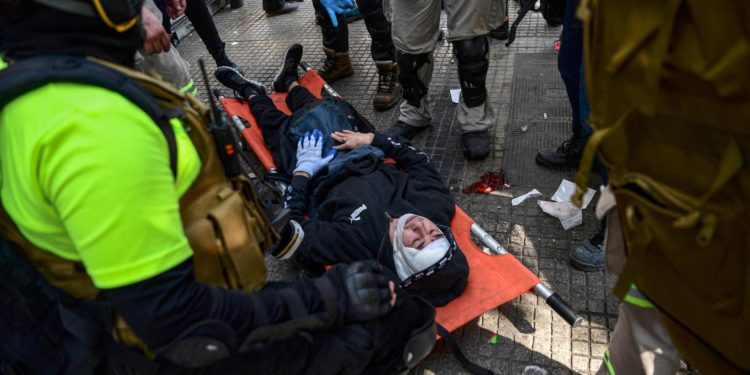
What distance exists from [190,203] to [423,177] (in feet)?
6.51

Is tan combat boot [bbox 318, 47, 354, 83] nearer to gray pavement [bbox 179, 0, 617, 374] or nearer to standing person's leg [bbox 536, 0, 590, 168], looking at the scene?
gray pavement [bbox 179, 0, 617, 374]

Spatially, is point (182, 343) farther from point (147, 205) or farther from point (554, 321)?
point (554, 321)

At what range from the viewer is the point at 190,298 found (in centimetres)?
149

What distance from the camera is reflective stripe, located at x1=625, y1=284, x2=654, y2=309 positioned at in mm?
1659

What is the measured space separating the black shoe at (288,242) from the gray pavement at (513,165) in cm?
42

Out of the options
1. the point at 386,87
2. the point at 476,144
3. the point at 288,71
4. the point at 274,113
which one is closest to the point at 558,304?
the point at 476,144

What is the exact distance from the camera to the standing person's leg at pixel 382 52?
15.2 feet

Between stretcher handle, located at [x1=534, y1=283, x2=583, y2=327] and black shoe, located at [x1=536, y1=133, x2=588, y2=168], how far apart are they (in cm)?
127

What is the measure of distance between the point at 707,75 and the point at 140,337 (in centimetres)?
155

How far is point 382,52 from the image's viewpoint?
472cm

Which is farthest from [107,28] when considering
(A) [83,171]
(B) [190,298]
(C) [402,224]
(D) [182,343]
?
(C) [402,224]

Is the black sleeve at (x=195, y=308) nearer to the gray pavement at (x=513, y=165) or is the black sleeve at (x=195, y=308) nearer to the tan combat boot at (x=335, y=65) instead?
the gray pavement at (x=513, y=165)

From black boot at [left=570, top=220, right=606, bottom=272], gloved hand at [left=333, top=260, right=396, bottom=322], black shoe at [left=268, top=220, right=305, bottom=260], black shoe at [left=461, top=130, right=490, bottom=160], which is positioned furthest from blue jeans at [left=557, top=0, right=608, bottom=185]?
black shoe at [left=268, top=220, right=305, bottom=260]

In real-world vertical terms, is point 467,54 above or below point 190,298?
below
